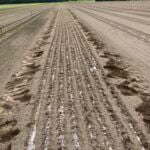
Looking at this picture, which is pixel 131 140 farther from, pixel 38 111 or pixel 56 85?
pixel 56 85

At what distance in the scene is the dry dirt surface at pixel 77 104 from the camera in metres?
5.06

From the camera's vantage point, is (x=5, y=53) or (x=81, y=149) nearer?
(x=81, y=149)

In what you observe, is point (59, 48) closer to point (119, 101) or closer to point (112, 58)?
point (112, 58)

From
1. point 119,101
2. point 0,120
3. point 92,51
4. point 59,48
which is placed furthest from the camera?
point 59,48

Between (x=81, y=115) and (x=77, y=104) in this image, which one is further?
(x=77, y=104)

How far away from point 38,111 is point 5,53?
8.01 meters

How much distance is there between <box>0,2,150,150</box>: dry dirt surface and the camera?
5.06 metres

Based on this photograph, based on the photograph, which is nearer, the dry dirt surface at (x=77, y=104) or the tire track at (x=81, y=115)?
the tire track at (x=81, y=115)

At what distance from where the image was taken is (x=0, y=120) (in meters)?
6.18

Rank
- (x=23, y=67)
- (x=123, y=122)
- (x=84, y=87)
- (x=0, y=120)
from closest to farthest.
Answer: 1. (x=123, y=122)
2. (x=0, y=120)
3. (x=84, y=87)
4. (x=23, y=67)

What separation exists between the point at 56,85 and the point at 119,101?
2.17 meters

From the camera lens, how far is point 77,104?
6.60m

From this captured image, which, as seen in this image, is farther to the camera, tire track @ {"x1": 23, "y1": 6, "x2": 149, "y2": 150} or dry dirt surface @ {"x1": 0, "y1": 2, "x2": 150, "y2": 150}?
dry dirt surface @ {"x1": 0, "y1": 2, "x2": 150, "y2": 150}

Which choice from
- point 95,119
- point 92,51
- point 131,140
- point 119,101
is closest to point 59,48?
point 92,51
